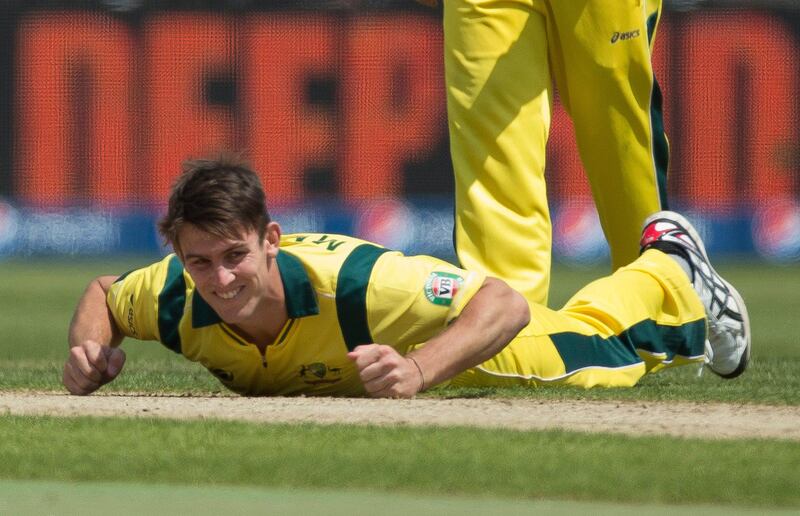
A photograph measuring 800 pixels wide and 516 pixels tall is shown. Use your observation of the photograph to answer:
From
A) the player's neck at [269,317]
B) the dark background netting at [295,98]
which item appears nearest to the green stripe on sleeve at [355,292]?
the player's neck at [269,317]

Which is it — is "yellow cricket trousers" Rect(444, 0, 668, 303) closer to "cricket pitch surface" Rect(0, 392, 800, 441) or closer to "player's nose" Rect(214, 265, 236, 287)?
"cricket pitch surface" Rect(0, 392, 800, 441)

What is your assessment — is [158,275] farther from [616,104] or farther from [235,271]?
[616,104]

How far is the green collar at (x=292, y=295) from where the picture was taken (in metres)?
3.73

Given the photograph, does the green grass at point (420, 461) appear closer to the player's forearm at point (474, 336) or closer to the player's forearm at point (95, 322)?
the player's forearm at point (474, 336)

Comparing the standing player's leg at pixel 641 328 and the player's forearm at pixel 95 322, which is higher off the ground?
the player's forearm at pixel 95 322

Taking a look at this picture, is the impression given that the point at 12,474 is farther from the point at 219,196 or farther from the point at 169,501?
the point at 219,196

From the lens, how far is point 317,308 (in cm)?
375

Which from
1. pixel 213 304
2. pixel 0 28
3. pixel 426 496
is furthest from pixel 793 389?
pixel 0 28

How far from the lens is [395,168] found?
12.8 meters

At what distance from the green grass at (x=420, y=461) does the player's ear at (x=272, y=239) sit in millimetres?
532

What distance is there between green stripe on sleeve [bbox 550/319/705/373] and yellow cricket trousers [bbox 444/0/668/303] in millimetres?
383

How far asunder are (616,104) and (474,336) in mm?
1445

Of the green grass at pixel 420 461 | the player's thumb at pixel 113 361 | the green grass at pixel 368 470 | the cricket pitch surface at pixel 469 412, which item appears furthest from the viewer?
the player's thumb at pixel 113 361

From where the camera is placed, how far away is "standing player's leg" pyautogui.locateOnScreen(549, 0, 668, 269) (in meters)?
4.91
